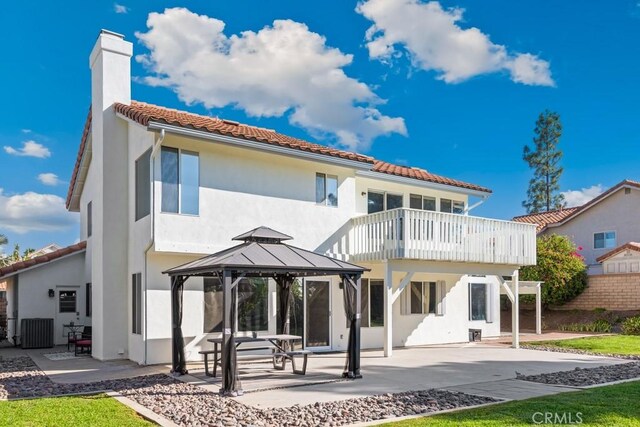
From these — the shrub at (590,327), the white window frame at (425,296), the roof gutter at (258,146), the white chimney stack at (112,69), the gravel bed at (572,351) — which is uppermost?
the white chimney stack at (112,69)

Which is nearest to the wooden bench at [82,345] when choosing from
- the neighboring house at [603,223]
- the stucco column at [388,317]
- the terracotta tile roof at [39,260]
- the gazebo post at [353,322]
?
the terracotta tile roof at [39,260]

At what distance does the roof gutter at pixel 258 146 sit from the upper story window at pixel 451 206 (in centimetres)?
449

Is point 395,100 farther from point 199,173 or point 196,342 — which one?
point 196,342

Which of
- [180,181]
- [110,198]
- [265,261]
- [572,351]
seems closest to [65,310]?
[110,198]

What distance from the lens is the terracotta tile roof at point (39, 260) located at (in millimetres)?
18484

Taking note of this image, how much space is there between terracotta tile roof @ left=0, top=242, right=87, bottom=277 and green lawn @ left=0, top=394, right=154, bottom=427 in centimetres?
1128

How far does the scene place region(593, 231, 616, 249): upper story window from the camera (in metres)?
29.1

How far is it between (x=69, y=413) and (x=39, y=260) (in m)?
12.8

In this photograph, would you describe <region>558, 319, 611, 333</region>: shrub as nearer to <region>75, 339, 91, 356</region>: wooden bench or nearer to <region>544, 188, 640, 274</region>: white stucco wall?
<region>544, 188, 640, 274</region>: white stucco wall

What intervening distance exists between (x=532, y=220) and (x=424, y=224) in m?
20.7

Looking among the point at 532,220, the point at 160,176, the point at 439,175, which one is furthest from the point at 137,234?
the point at 532,220

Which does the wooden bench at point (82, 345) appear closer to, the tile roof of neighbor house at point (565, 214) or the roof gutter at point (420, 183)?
the roof gutter at point (420, 183)

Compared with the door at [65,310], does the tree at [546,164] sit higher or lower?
higher

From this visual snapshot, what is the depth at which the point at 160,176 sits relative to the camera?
13023mm
